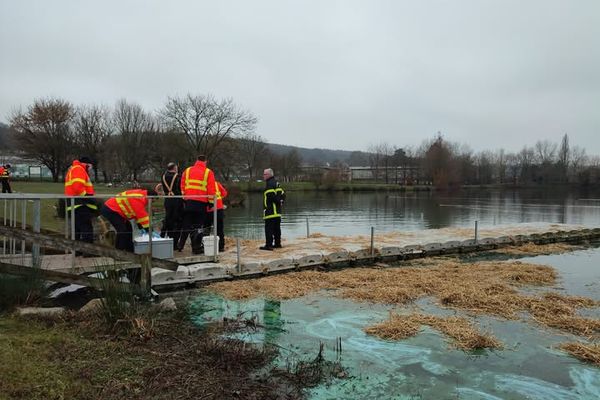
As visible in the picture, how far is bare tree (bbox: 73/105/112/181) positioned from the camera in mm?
56344

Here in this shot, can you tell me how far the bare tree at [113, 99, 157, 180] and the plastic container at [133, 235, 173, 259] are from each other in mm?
44123

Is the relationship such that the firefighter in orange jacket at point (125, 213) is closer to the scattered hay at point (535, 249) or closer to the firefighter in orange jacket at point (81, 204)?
the firefighter in orange jacket at point (81, 204)

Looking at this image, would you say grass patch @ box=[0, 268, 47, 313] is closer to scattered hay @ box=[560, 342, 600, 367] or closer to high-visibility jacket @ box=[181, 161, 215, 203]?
high-visibility jacket @ box=[181, 161, 215, 203]

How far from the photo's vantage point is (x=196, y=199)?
33.0 feet

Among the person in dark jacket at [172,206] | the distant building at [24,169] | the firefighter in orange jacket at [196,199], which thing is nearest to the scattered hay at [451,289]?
the firefighter in orange jacket at [196,199]

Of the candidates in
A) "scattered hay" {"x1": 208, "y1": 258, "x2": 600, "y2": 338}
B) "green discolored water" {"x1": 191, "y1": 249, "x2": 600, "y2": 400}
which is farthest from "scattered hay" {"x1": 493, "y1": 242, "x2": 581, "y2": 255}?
"green discolored water" {"x1": 191, "y1": 249, "x2": 600, "y2": 400}

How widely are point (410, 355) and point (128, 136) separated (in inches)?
2182

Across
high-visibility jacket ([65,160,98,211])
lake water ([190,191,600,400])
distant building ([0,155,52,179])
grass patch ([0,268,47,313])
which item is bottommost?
lake water ([190,191,600,400])

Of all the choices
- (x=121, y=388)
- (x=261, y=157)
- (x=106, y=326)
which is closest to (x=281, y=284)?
(x=106, y=326)

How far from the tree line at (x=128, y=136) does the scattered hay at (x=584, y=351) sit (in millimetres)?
45730

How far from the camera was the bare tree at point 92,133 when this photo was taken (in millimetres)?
56344

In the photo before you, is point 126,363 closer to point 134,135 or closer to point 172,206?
point 172,206

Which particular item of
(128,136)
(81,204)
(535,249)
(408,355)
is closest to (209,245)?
(81,204)

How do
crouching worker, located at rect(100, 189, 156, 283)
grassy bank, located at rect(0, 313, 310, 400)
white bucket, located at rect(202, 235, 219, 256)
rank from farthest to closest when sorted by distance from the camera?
white bucket, located at rect(202, 235, 219, 256) → crouching worker, located at rect(100, 189, 156, 283) → grassy bank, located at rect(0, 313, 310, 400)
